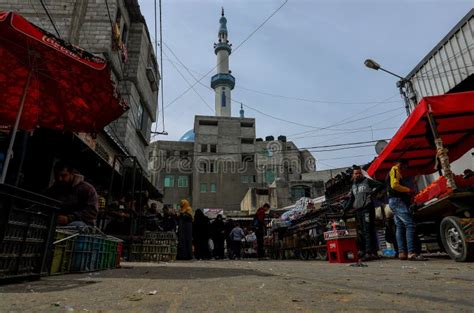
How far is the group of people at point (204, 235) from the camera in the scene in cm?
1025

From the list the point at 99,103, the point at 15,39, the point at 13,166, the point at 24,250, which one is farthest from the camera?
the point at 13,166

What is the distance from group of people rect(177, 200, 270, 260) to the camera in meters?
10.2

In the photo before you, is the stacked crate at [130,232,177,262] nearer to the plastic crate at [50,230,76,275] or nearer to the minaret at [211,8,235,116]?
the plastic crate at [50,230,76,275]

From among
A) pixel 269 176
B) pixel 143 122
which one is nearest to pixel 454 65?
pixel 143 122

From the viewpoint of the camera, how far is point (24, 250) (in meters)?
3.04

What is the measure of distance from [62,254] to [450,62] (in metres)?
A: 12.6

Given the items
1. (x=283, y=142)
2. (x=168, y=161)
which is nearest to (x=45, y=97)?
(x=168, y=161)

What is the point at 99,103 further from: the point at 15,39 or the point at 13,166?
the point at 13,166

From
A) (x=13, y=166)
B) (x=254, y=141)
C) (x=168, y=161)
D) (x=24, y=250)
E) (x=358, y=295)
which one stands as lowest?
(x=358, y=295)

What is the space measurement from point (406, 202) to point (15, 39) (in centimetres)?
744

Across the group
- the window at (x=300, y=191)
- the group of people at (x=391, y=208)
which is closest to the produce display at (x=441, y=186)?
the group of people at (x=391, y=208)

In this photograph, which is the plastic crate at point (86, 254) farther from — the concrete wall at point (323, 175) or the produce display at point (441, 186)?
the concrete wall at point (323, 175)

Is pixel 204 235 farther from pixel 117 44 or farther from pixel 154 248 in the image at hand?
pixel 117 44

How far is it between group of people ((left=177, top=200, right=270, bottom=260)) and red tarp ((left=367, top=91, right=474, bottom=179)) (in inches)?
184
